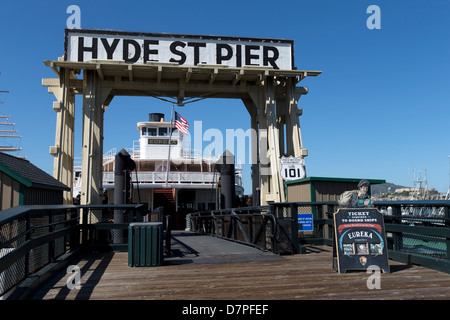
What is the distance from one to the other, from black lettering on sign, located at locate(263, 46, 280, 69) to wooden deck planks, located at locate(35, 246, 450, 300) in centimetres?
1148

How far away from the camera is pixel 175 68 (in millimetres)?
16656

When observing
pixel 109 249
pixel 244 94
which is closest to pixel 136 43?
pixel 244 94

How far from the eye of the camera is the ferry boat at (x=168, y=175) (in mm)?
30469

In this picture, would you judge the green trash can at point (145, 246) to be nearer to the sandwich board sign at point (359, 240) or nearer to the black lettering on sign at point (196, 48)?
the sandwich board sign at point (359, 240)

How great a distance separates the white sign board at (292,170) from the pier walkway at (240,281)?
5885 millimetres

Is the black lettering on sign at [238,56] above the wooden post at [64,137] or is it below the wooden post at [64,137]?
above

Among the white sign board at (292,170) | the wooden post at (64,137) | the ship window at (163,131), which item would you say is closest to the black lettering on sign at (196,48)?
the wooden post at (64,137)

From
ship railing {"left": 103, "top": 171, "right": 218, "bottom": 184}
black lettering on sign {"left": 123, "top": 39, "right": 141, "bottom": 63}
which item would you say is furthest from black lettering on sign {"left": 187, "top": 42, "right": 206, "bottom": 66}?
ship railing {"left": 103, "top": 171, "right": 218, "bottom": 184}

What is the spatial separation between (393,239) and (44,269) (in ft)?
23.0

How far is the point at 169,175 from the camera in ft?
100.0

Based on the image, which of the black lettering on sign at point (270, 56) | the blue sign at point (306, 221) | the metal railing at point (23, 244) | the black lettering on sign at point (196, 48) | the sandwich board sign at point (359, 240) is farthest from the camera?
the black lettering on sign at point (270, 56)

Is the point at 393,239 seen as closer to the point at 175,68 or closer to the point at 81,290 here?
the point at 81,290

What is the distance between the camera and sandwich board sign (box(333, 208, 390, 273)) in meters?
7.03
